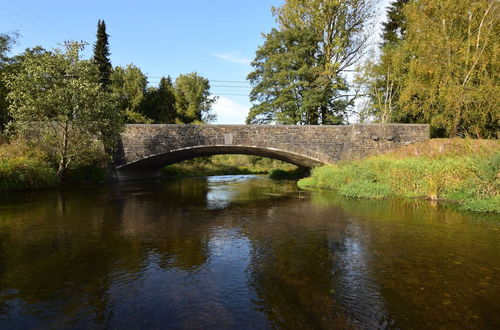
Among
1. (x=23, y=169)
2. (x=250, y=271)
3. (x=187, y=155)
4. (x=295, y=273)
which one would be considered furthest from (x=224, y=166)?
(x=295, y=273)

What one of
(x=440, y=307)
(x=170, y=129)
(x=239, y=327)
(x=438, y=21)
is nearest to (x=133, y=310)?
(x=239, y=327)

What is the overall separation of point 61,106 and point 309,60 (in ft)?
80.3

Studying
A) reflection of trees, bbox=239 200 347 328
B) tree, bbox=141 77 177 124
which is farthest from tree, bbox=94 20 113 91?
reflection of trees, bbox=239 200 347 328

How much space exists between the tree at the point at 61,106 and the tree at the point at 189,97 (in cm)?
2893

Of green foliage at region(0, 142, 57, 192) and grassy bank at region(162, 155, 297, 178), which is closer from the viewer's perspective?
green foliage at region(0, 142, 57, 192)

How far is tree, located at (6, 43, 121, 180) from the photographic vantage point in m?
20.6

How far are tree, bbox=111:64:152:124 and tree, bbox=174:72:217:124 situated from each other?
5799 mm

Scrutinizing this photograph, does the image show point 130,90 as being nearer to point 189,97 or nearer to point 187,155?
point 189,97

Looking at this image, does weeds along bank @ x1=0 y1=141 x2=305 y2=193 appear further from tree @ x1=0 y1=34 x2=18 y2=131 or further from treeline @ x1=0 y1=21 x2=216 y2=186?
tree @ x1=0 y1=34 x2=18 y2=131

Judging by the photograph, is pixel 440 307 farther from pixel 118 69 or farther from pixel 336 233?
pixel 118 69

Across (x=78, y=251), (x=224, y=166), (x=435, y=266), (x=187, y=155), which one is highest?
(x=187, y=155)

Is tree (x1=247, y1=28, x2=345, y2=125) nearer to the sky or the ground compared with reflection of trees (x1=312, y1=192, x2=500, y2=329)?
nearer to the sky

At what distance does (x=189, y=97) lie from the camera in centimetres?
5372

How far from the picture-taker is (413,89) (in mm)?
27219
